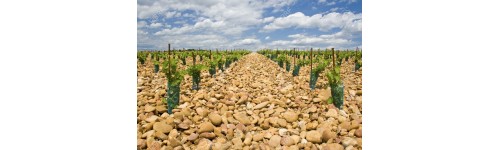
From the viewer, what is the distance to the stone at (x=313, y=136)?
3.19 m

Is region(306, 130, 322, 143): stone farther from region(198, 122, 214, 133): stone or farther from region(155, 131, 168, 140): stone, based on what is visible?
region(155, 131, 168, 140): stone

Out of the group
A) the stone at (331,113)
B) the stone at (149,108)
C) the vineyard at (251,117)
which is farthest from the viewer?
the stone at (149,108)

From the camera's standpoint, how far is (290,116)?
11.7 ft

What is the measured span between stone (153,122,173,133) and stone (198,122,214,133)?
306mm

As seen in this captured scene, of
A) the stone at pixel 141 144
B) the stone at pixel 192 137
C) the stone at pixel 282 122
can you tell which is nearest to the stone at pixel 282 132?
the stone at pixel 282 122

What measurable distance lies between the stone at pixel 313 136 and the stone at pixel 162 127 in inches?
51.6

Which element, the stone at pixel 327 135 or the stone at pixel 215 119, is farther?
the stone at pixel 215 119

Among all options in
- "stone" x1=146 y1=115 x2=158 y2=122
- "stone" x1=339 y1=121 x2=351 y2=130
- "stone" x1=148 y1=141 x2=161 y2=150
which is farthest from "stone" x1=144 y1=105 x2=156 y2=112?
"stone" x1=339 y1=121 x2=351 y2=130

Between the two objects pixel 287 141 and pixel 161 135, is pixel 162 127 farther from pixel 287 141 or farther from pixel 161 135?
pixel 287 141

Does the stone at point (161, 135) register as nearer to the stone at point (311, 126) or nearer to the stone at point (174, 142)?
the stone at point (174, 142)

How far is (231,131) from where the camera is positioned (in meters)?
3.32

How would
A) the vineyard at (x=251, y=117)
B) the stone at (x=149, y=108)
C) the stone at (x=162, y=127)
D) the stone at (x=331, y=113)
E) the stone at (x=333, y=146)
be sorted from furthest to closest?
the stone at (x=149, y=108), the stone at (x=331, y=113), the stone at (x=162, y=127), the vineyard at (x=251, y=117), the stone at (x=333, y=146)

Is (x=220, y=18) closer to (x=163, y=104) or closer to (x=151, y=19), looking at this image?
(x=151, y=19)

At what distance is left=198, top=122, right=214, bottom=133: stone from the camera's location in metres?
3.32
